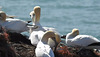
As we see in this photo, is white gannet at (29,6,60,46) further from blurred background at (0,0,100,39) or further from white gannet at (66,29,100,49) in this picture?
blurred background at (0,0,100,39)

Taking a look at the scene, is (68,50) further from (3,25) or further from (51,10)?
(51,10)

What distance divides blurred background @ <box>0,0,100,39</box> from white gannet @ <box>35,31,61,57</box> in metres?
8.22

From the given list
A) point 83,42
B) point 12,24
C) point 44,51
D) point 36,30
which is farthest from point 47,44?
point 36,30

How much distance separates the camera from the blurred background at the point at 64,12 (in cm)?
2181

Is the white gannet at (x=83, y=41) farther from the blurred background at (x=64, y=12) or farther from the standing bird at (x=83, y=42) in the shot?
the blurred background at (x=64, y=12)

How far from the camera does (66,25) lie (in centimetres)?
2244

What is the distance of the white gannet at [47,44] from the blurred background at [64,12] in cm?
822

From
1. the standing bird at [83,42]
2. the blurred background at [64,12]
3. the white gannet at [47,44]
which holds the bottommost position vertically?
the blurred background at [64,12]

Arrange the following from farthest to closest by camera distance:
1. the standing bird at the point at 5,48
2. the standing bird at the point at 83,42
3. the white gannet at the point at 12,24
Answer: the white gannet at the point at 12,24 < the standing bird at the point at 83,42 < the standing bird at the point at 5,48

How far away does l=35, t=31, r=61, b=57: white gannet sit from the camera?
388 inches

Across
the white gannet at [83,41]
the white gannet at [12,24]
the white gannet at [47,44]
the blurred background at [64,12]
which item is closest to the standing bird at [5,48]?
the white gannet at [47,44]

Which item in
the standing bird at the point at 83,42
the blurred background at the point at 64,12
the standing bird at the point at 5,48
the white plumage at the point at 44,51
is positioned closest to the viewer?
the white plumage at the point at 44,51

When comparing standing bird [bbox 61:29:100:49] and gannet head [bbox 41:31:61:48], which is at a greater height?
gannet head [bbox 41:31:61:48]

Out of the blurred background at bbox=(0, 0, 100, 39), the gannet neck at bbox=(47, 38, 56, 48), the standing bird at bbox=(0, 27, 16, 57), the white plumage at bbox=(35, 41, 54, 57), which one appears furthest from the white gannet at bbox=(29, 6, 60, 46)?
the blurred background at bbox=(0, 0, 100, 39)
